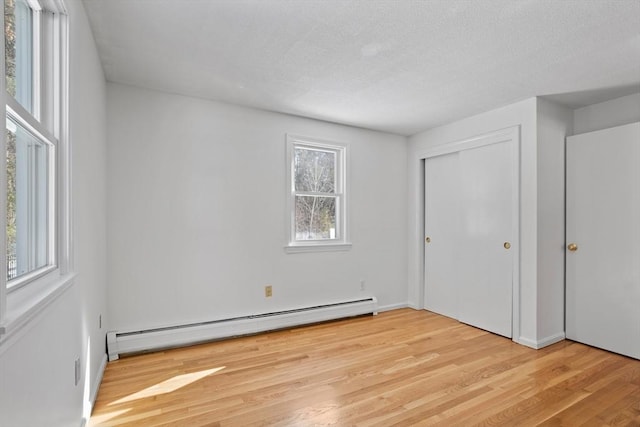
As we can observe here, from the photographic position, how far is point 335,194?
4.11 metres

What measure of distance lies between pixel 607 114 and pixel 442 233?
200 centimetres

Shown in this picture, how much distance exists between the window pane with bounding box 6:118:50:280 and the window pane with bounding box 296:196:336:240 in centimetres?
263

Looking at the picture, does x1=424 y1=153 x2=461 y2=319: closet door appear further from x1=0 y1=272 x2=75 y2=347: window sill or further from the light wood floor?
x1=0 y1=272 x2=75 y2=347: window sill

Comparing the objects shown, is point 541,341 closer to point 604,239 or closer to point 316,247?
point 604,239

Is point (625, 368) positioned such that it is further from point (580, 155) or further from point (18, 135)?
point (18, 135)

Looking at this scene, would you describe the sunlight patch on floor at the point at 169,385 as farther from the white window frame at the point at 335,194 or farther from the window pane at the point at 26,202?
the white window frame at the point at 335,194

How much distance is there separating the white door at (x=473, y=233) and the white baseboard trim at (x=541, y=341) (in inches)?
6.2

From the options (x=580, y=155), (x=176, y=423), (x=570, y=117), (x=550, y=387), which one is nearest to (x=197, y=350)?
(x=176, y=423)

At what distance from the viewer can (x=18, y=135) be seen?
1.20 meters

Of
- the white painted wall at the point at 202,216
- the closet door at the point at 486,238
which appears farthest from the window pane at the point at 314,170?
the closet door at the point at 486,238

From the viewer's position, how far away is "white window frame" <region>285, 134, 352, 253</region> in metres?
3.75

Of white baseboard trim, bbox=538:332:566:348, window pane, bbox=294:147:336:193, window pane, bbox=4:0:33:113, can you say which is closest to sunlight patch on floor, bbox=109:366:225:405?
window pane, bbox=4:0:33:113

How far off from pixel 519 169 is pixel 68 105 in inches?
141

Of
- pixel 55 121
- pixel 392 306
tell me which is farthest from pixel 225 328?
pixel 55 121
